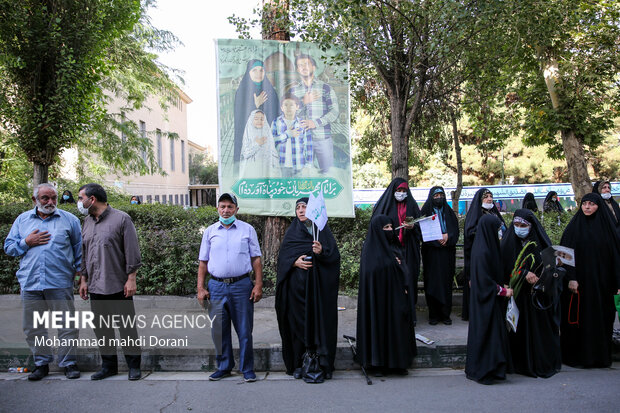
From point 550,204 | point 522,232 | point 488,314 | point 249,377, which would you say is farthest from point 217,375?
point 550,204

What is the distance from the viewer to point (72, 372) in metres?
4.74

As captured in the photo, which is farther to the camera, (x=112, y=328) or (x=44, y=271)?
(x=112, y=328)

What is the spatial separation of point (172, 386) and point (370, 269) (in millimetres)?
2261

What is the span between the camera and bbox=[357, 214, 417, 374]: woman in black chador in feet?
15.6

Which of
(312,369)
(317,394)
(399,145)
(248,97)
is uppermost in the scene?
(248,97)

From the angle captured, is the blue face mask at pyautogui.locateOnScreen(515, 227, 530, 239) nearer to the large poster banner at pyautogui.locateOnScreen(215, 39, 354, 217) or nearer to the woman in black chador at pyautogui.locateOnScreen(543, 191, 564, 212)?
the large poster banner at pyautogui.locateOnScreen(215, 39, 354, 217)

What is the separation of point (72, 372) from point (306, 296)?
2.47 m

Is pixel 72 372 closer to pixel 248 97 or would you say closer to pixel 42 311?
pixel 42 311

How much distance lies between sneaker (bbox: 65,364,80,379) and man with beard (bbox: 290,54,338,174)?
4.47 meters

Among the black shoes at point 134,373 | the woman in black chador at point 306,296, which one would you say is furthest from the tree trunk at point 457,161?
the black shoes at point 134,373

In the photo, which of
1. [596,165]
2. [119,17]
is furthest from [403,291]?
[596,165]

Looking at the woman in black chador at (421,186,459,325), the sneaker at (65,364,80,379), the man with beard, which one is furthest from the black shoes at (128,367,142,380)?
the man with beard

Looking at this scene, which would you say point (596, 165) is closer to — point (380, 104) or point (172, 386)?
point (380, 104)

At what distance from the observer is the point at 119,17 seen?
873 cm
